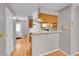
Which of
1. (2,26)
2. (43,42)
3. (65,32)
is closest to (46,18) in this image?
(65,32)

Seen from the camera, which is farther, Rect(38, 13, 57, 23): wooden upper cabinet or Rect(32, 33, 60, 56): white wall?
Rect(38, 13, 57, 23): wooden upper cabinet

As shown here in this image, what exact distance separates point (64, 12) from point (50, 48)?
0.97 metres

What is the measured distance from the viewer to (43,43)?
2920 mm

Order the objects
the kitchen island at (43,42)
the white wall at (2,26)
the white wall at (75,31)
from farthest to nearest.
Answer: the white wall at (75,31)
the kitchen island at (43,42)
the white wall at (2,26)

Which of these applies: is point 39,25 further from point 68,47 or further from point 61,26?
point 68,47

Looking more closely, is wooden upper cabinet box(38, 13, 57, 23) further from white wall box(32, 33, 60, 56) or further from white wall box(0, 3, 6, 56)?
white wall box(0, 3, 6, 56)

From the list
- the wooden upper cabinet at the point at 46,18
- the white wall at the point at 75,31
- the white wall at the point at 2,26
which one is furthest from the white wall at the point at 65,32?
the white wall at the point at 2,26

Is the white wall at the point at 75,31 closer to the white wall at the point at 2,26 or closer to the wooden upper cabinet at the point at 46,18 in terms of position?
the white wall at the point at 2,26

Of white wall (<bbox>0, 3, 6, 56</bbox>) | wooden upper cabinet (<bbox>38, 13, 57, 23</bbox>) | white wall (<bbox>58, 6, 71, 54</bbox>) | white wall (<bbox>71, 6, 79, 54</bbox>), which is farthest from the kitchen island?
wooden upper cabinet (<bbox>38, 13, 57, 23</bbox>)

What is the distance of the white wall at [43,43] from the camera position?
2663 mm

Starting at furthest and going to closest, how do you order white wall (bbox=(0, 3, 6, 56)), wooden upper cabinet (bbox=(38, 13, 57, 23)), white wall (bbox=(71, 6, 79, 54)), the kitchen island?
wooden upper cabinet (bbox=(38, 13, 57, 23))
white wall (bbox=(71, 6, 79, 54))
the kitchen island
white wall (bbox=(0, 3, 6, 56))

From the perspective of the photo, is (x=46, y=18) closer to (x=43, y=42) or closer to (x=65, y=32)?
(x=65, y=32)

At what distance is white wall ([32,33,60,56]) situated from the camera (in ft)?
8.74

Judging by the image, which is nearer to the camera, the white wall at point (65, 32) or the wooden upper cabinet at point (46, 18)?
the white wall at point (65, 32)
